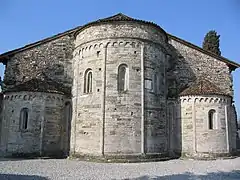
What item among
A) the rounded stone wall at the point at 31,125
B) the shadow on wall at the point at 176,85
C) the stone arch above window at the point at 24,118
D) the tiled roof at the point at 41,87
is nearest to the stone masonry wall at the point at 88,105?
the rounded stone wall at the point at 31,125

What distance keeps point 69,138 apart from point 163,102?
244 inches

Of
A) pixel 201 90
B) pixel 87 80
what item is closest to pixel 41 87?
pixel 87 80

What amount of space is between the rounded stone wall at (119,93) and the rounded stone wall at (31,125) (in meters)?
1.32

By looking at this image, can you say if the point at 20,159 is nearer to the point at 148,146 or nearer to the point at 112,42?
the point at 148,146

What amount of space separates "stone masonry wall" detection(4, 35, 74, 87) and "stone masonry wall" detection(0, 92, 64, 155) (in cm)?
188

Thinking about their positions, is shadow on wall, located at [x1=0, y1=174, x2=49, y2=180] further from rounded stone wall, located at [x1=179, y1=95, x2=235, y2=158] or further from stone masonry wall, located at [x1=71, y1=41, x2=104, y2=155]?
rounded stone wall, located at [x1=179, y1=95, x2=235, y2=158]

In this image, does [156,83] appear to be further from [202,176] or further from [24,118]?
[24,118]

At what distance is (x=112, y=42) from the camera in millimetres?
13594

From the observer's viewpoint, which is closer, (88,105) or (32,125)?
(88,105)

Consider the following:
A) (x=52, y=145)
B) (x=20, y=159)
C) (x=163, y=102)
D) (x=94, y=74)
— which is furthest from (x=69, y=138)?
(x=163, y=102)

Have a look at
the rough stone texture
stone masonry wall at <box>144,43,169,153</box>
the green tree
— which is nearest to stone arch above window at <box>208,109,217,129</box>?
the rough stone texture

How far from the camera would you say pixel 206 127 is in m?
14.4

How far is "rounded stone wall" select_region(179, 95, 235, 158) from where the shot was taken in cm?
1430

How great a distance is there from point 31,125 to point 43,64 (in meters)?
4.46
